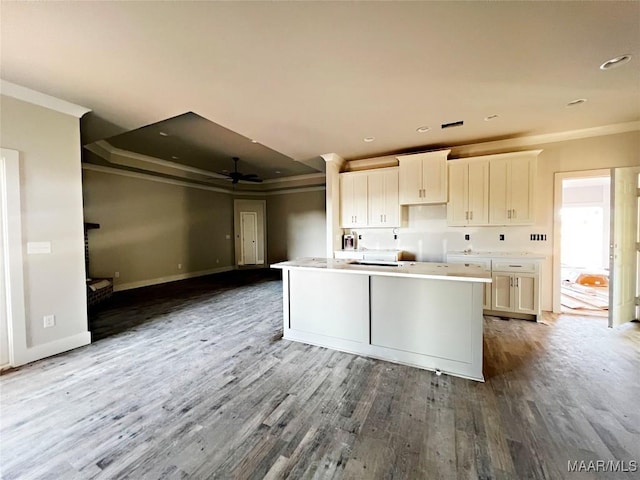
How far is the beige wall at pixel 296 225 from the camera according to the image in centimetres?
820

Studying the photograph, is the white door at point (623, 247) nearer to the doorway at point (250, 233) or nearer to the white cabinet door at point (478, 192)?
the white cabinet door at point (478, 192)

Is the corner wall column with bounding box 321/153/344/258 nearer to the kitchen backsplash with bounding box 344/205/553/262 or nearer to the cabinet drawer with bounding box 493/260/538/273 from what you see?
the kitchen backsplash with bounding box 344/205/553/262

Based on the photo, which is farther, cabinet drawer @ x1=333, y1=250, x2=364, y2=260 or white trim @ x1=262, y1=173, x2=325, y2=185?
white trim @ x1=262, y1=173, x2=325, y2=185

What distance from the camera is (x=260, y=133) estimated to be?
12.5ft

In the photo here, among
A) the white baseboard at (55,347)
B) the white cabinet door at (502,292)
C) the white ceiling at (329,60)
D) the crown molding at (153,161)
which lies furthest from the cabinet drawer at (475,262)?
the white baseboard at (55,347)

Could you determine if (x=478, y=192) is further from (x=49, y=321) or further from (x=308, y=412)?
(x=49, y=321)

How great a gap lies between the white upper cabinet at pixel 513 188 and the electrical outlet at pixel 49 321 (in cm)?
579

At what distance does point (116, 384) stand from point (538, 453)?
308cm

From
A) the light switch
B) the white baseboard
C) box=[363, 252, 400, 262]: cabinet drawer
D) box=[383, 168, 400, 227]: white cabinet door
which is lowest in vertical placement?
the white baseboard

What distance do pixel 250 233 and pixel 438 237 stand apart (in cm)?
621

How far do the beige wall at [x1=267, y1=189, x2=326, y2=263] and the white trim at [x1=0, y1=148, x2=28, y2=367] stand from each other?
20.7 feet

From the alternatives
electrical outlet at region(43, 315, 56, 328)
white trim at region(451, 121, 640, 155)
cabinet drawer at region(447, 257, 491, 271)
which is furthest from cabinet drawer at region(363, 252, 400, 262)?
electrical outlet at region(43, 315, 56, 328)

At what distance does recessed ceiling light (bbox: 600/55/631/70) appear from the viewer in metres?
2.16

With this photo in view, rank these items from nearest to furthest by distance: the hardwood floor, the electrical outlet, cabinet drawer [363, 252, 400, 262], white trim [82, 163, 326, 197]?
1. the hardwood floor
2. the electrical outlet
3. cabinet drawer [363, 252, 400, 262]
4. white trim [82, 163, 326, 197]
